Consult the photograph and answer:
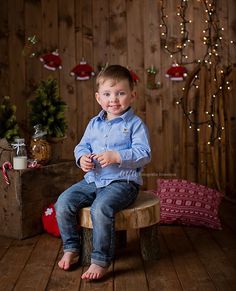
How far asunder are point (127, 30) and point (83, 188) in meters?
2.10

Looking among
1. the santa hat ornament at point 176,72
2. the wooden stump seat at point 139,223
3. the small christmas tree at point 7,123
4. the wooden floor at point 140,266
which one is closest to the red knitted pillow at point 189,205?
the wooden floor at point 140,266

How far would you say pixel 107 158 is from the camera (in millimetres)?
1786

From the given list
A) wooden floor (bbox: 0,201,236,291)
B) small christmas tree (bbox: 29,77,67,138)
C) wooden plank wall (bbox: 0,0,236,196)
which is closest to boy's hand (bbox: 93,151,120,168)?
wooden floor (bbox: 0,201,236,291)

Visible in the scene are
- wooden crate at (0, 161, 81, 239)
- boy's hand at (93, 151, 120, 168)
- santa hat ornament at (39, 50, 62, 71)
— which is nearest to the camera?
boy's hand at (93, 151, 120, 168)

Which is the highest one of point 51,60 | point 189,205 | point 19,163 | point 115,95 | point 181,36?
point 181,36

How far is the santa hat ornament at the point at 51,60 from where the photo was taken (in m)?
3.61

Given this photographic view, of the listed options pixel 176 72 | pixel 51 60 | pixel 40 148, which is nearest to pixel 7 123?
pixel 40 148

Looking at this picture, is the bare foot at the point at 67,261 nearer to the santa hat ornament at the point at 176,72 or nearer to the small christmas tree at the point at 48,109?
the small christmas tree at the point at 48,109

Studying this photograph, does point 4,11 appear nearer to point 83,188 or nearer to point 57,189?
point 57,189

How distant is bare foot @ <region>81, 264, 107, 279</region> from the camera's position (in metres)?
1.69

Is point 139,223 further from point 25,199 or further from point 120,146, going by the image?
point 25,199

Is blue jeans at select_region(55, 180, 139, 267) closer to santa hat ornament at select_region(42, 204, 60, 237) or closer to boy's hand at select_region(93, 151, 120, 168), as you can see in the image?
boy's hand at select_region(93, 151, 120, 168)

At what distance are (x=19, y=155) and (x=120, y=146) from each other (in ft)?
2.31

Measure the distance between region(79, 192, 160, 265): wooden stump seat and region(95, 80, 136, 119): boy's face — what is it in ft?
1.48
